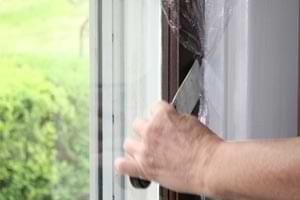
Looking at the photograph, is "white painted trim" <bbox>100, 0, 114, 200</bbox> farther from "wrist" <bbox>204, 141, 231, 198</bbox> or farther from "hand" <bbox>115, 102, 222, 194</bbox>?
"wrist" <bbox>204, 141, 231, 198</bbox>

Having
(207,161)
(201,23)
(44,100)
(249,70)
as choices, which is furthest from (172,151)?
(249,70)

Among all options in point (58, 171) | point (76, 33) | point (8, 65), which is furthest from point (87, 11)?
point (58, 171)

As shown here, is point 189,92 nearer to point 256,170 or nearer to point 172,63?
point 172,63

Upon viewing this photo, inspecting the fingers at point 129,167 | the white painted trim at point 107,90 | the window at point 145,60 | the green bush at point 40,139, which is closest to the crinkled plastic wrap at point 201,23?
the window at point 145,60

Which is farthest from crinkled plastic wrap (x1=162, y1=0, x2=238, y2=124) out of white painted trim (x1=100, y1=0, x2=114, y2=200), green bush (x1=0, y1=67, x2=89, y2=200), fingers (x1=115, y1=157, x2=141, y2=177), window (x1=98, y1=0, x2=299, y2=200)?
fingers (x1=115, y1=157, x2=141, y2=177)

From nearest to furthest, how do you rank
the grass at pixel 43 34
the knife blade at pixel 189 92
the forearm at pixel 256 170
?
the forearm at pixel 256 170 → the grass at pixel 43 34 → the knife blade at pixel 189 92

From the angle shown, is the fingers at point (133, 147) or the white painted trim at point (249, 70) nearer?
the fingers at point (133, 147)

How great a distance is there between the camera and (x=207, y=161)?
0.77 m

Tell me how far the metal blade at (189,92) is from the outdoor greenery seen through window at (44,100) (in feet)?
0.59

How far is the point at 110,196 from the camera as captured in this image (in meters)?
1.20

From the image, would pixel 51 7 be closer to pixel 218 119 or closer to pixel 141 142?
pixel 141 142

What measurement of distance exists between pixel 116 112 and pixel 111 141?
0.20ft

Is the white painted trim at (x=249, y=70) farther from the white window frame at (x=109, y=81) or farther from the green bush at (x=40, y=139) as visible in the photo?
the green bush at (x=40, y=139)

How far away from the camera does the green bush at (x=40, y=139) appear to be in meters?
0.98
